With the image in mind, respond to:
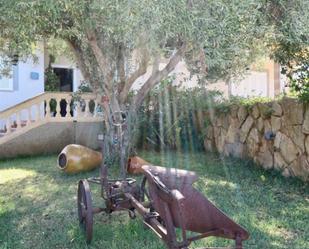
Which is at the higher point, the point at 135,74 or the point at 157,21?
the point at 157,21

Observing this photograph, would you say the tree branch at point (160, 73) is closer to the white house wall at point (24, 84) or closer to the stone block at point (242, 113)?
the stone block at point (242, 113)

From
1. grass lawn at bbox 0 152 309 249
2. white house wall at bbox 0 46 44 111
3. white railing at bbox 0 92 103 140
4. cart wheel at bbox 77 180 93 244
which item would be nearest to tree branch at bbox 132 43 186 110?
grass lawn at bbox 0 152 309 249

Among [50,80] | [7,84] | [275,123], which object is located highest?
[50,80]

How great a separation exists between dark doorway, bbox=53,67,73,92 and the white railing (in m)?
2.47

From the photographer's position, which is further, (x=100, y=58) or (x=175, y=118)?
(x=175, y=118)

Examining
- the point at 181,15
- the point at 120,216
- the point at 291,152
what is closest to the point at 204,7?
the point at 181,15

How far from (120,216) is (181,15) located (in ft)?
9.14

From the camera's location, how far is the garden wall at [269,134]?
7.21m

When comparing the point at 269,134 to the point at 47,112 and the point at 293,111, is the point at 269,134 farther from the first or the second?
the point at 47,112

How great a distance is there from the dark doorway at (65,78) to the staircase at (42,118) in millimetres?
2627

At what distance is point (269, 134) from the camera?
798cm

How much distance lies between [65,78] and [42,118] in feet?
12.6

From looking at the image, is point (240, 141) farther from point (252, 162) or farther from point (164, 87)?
point (164, 87)

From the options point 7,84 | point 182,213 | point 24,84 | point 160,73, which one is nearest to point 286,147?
point 160,73
